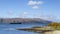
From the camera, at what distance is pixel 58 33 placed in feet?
115

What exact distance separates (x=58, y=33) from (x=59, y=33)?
1.02 feet

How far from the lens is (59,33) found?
114 ft
